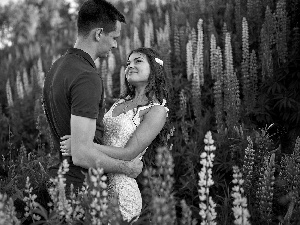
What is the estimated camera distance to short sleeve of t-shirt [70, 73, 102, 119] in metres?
2.61

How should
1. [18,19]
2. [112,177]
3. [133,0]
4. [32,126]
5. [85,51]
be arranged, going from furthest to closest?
[18,19]
[133,0]
[32,126]
[112,177]
[85,51]

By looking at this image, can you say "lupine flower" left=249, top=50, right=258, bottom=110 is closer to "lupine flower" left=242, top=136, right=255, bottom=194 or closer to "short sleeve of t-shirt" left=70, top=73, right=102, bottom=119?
"lupine flower" left=242, top=136, right=255, bottom=194

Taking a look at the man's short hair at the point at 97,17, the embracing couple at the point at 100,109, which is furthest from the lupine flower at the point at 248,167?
the man's short hair at the point at 97,17

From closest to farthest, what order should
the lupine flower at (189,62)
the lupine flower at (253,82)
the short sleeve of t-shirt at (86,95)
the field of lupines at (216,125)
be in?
the short sleeve of t-shirt at (86,95), the field of lupines at (216,125), the lupine flower at (253,82), the lupine flower at (189,62)

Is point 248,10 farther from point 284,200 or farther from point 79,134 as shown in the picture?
point 79,134

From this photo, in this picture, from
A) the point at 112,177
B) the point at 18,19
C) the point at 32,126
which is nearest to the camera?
the point at 112,177

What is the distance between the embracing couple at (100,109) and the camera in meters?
2.67

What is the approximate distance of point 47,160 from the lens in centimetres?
532

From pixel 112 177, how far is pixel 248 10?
181 inches

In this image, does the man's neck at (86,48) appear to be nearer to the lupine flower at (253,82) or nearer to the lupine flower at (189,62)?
the lupine flower at (253,82)

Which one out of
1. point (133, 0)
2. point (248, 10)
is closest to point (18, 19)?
point (133, 0)

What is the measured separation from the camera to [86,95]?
2643mm

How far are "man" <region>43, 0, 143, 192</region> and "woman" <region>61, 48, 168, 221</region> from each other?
13cm

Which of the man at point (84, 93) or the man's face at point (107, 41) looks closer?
the man at point (84, 93)
